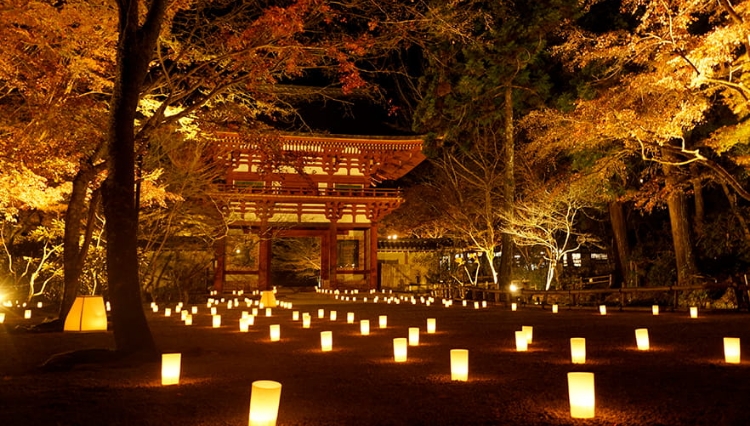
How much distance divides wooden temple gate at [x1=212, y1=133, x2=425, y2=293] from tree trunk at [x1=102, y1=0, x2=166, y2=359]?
15.6 metres

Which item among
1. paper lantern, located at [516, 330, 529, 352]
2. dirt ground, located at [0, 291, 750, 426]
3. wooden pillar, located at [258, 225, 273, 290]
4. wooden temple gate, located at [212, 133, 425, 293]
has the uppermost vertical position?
wooden temple gate, located at [212, 133, 425, 293]

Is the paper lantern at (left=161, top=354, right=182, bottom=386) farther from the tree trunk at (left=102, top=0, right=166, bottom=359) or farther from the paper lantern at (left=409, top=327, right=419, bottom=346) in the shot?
the paper lantern at (left=409, top=327, right=419, bottom=346)

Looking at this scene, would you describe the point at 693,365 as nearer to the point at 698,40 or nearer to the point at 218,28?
the point at 698,40

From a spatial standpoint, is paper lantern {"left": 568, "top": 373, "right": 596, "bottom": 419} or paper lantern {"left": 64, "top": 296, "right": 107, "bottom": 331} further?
paper lantern {"left": 64, "top": 296, "right": 107, "bottom": 331}

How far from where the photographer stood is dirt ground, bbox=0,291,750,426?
3.48 meters

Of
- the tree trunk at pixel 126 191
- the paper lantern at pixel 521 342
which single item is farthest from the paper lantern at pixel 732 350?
the tree trunk at pixel 126 191

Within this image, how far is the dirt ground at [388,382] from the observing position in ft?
11.4

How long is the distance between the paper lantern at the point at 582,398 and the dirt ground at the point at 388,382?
63 mm

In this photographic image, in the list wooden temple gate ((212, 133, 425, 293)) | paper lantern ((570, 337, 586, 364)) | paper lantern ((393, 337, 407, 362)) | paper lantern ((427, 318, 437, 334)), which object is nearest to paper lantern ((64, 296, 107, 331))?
paper lantern ((427, 318, 437, 334))

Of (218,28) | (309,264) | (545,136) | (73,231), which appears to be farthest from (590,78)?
(309,264)

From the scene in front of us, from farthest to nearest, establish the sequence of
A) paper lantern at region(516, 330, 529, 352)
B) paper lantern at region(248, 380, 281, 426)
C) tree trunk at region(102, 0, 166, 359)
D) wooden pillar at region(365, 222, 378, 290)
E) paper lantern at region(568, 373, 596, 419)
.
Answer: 1. wooden pillar at region(365, 222, 378, 290)
2. paper lantern at region(516, 330, 529, 352)
3. tree trunk at region(102, 0, 166, 359)
4. paper lantern at region(568, 373, 596, 419)
5. paper lantern at region(248, 380, 281, 426)

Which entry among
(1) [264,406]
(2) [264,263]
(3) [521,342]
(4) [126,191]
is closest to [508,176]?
(3) [521,342]

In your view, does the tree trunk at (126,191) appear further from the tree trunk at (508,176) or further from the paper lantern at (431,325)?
the tree trunk at (508,176)

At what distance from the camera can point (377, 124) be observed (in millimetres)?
25203
